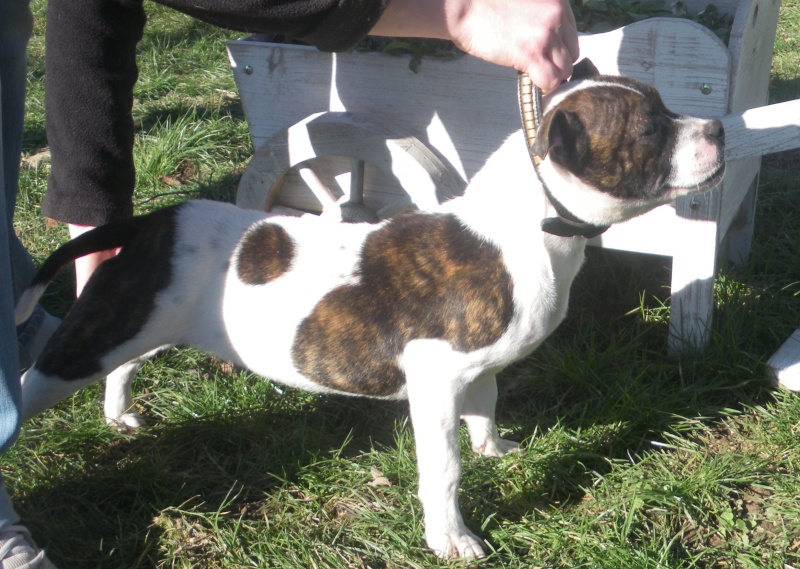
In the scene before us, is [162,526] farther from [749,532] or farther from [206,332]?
[749,532]

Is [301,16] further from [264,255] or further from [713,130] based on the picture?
[713,130]

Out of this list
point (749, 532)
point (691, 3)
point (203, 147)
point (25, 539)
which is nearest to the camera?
point (25, 539)

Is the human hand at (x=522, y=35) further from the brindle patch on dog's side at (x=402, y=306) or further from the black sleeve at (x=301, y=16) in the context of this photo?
the brindle patch on dog's side at (x=402, y=306)

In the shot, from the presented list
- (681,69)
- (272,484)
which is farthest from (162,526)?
(681,69)

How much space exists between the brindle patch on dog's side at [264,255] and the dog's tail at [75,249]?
294 mm

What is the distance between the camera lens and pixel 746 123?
2418mm

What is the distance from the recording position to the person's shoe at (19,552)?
78.0 inches

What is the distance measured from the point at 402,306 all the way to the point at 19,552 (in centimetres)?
103

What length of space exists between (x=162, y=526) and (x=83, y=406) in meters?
0.62

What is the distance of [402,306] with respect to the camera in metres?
2.19

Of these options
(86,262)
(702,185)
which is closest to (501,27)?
(702,185)

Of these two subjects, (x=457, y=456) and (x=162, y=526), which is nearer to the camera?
(x=457, y=456)

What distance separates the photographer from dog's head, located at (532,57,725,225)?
2.02 metres

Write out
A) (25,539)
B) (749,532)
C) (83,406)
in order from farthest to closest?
(83,406), (749,532), (25,539)
